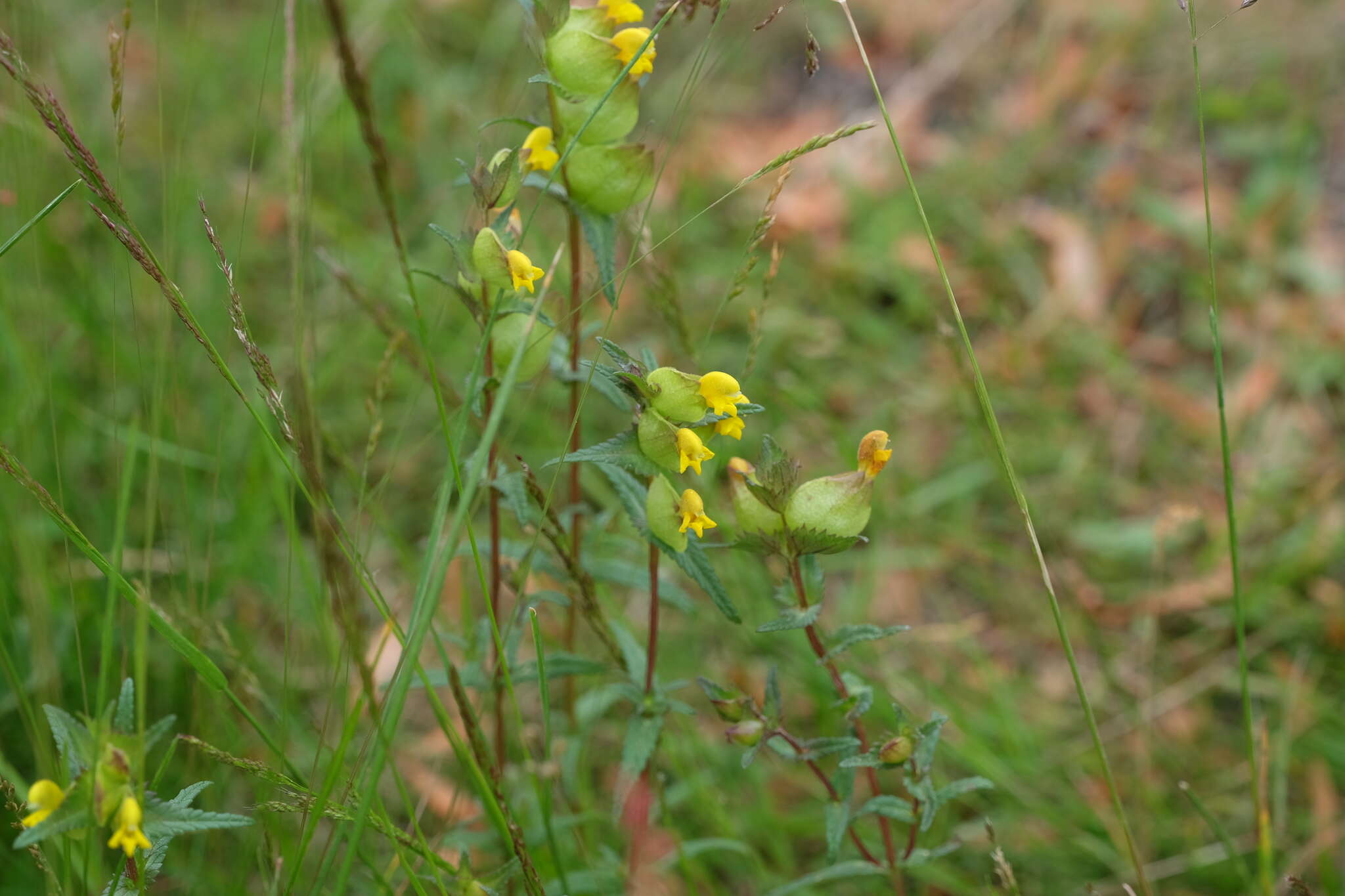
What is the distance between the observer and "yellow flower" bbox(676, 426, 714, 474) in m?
1.09

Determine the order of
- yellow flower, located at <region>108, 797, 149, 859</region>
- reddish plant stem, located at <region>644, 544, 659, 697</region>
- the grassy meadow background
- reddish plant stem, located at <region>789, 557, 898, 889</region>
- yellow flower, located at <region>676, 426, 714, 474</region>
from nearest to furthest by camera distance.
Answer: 1. yellow flower, located at <region>108, 797, 149, 859</region>
2. yellow flower, located at <region>676, 426, 714, 474</region>
3. reddish plant stem, located at <region>789, 557, 898, 889</region>
4. reddish plant stem, located at <region>644, 544, 659, 697</region>
5. the grassy meadow background

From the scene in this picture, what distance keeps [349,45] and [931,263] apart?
7.44 ft

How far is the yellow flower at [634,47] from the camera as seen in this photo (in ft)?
4.07

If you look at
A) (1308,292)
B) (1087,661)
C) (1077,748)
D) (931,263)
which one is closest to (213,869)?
(1077,748)

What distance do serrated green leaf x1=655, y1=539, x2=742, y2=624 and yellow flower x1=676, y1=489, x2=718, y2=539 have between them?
7 centimetres

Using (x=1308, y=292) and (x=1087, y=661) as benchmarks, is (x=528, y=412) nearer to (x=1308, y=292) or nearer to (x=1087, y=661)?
(x=1087, y=661)

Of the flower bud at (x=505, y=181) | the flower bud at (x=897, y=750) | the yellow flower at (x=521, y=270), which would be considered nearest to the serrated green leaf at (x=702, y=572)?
the flower bud at (x=897, y=750)

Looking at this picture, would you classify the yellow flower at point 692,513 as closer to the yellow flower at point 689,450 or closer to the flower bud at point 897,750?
the yellow flower at point 689,450

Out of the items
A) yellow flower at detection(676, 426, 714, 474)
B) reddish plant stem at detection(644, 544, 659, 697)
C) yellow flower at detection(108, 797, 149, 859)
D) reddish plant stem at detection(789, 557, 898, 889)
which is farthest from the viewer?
reddish plant stem at detection(644, 544, 659, 697)

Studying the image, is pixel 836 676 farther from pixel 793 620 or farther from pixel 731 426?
Answer: pixel 731 426

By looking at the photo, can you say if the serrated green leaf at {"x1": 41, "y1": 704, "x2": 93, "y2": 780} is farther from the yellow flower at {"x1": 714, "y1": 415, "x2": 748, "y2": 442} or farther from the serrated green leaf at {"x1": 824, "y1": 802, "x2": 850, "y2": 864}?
the serrated green leaf at {"x1": 824, "y1": 802, "x2": 850, "y2": 864}

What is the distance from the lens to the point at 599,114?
1.26 metres

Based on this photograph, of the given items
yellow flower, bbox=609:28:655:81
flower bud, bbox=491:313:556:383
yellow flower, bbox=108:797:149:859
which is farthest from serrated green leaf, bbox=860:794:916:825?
yellow flower, bbox=609:28:655:81

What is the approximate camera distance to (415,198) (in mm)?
3057
